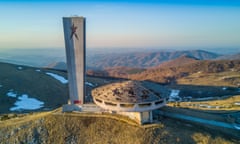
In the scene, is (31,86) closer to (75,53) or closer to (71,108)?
(71,108)

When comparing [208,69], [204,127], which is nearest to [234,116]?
[204,127]

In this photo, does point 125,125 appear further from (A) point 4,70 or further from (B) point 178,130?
(A) point 4,70

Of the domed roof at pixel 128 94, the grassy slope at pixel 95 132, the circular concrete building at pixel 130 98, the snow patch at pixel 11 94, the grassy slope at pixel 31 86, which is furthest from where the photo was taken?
the grassy slope at pixel 31 86

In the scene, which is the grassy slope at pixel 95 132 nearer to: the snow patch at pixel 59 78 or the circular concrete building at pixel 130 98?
the circular concrete building at pixel 130 98

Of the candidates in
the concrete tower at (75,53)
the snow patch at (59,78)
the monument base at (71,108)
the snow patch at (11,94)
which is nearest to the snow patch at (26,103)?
the snow patch at (11,94)

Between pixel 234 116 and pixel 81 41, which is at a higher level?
pixel 81 41
